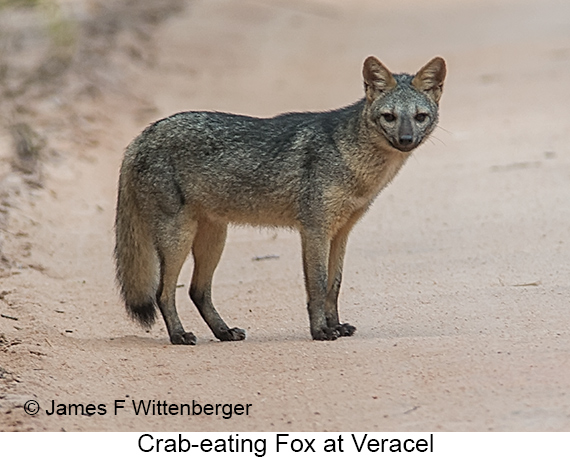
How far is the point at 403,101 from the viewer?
22.3 ft

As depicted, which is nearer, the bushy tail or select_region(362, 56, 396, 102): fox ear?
select_region(362, 56, 396, 102): fox ear

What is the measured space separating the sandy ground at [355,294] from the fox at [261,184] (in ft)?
1.07

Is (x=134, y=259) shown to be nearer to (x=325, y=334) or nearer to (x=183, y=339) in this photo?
(x=183, y=339)

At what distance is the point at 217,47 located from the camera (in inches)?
904

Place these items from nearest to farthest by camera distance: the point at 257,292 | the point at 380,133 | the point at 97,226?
the point at 380,133
the point at 257,292
the point at 97,226

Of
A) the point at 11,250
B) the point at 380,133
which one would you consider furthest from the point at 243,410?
the point at 11,250

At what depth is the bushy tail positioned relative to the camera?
7.21m

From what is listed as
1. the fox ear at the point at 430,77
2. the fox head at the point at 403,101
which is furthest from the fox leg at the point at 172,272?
the fox ear at the point at 430,77

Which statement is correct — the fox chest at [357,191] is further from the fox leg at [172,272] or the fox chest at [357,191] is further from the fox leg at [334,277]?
the fox leg at [172,272]

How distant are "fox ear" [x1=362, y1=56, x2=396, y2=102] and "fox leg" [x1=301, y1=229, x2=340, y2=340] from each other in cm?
91

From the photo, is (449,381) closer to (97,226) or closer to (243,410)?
(243,410)

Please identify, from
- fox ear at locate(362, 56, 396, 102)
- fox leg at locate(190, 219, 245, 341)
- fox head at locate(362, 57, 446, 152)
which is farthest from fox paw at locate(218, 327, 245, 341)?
fox ear at locate(362, 56, 396, 102)

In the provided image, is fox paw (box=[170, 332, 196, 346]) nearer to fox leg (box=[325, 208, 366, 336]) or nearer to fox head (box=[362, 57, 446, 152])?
fox leg (box=[325, 208, 366, 336])

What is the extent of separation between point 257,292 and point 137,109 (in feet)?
27.5
